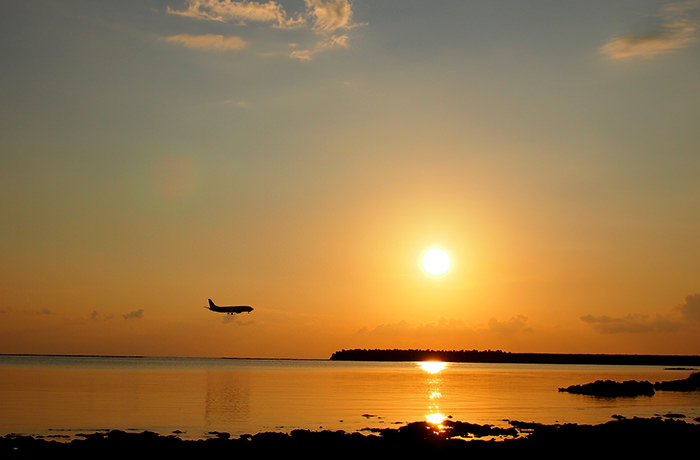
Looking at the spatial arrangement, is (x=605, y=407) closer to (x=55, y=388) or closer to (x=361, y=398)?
(x=361, y=398)

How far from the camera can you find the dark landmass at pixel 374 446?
131 ft

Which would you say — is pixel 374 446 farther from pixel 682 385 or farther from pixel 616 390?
pixel 682 385

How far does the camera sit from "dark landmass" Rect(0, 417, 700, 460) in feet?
131

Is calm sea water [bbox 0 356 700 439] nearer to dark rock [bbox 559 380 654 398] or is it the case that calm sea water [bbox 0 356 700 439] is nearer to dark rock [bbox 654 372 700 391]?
dark rock [bbox 559 380 654 398]

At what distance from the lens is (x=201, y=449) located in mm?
41219

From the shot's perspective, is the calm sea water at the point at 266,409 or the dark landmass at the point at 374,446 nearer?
the dark landmass at the point at 374,446

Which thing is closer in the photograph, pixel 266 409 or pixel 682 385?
pixel 266 409

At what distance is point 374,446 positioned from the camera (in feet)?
140

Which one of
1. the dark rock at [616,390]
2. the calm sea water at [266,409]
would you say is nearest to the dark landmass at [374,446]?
the calm sea water at [266,409]

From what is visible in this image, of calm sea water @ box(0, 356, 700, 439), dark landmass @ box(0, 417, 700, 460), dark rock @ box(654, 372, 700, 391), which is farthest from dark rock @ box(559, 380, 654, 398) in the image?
dark landmass @ box(0, 417, 700, 460)

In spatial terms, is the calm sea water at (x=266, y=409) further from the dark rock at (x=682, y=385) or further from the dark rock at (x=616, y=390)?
the dark rock at (x=682, y=385)

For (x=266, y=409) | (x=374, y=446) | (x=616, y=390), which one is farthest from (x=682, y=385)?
(x=374, y=446)

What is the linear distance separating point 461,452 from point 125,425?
30.6 meters

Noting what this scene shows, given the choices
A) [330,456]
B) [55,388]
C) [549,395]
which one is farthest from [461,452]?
[55,388]
